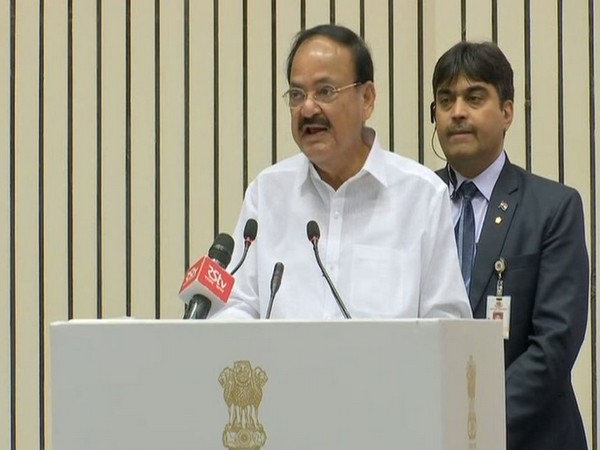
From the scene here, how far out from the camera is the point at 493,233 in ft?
10.5

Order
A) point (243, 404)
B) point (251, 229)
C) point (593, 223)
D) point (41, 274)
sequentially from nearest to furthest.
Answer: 1. point (243, 404)
2. point (251, 229)
3. point (593, 223)
4. point (41, 274)

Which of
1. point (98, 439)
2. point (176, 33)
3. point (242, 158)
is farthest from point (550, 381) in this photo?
point (176, 33)

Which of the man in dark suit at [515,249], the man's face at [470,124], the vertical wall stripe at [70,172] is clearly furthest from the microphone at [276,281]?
the vertical wall stripe at [70,172]

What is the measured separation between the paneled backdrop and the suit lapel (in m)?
1.25

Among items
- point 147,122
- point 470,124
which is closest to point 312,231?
point 470,124

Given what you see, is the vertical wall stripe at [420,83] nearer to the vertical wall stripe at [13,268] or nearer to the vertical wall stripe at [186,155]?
the vertical wall stripe at [186,155]

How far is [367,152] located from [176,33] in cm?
182

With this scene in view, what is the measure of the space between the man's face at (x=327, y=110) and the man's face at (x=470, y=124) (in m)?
0.35

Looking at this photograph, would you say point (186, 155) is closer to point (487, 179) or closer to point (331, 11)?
point (331, 11)

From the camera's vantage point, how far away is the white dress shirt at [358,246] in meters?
2.80

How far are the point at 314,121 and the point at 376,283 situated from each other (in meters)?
0.46

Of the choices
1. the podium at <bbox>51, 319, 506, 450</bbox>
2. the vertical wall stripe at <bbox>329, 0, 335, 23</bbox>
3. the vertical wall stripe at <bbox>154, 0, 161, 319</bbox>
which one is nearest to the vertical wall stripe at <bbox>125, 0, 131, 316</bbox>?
the vertical wall stripe at <bbox>154, 0, 161, 319</bbox>

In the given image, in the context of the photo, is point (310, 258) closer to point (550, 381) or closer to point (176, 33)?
point (550, 381)

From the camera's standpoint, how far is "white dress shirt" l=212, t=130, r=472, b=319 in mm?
2805
